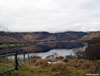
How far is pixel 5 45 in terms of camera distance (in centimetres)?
794

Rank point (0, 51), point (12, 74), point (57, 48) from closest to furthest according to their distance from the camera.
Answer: point (12, 74)
point (0, 51)
point (57, 48)

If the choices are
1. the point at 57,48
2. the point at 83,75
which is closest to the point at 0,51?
the point at 83,75

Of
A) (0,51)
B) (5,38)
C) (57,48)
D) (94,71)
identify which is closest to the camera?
(94,71)

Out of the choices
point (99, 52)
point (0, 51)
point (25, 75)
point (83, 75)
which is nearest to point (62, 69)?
point (83, 75)

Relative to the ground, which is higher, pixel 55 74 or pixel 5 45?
pixel 5 45

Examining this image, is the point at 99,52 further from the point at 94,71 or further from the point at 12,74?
the point at 12,74

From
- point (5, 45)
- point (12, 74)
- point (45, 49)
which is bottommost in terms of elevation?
point (45, 49)

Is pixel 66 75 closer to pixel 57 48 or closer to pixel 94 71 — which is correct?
pixel 94 71

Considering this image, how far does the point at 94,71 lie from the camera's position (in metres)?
6.16

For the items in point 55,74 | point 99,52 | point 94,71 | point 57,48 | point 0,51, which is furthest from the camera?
point 57,48

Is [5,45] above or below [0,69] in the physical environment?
above

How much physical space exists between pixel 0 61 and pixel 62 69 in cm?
330

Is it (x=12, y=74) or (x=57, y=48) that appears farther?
(x=57, y=48)

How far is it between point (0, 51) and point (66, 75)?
6.15 m
